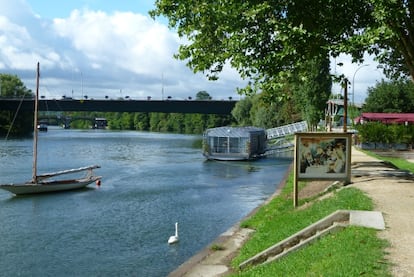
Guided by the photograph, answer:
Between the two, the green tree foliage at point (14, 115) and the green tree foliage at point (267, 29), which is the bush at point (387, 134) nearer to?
the green tree foliage at point (267, 29)

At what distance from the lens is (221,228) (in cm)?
2205

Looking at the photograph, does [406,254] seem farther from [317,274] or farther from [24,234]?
[24,234]

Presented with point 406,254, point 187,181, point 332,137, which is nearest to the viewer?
point 406,254

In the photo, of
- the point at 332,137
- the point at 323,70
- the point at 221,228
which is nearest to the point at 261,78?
the point at 332,137

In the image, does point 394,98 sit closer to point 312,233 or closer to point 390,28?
point 390,28

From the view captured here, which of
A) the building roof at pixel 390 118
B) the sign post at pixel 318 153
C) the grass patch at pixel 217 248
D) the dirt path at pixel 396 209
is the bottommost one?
the grass patch at pixel 217 248

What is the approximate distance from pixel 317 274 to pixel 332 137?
10053mm

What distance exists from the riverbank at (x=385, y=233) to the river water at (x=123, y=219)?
198cm

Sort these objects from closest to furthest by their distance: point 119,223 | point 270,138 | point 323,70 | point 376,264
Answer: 1. point 376,264
2. point 119,223
3. point 323,70
4. point 270,138

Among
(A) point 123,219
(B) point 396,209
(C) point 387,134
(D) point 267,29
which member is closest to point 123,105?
(C) point 387,134

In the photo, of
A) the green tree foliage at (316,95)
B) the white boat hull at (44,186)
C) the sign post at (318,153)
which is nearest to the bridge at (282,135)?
the green tree foliage at (316,95)

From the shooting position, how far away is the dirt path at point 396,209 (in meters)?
9.61

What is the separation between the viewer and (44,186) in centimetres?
3412

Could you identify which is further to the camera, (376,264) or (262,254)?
(262,254)
